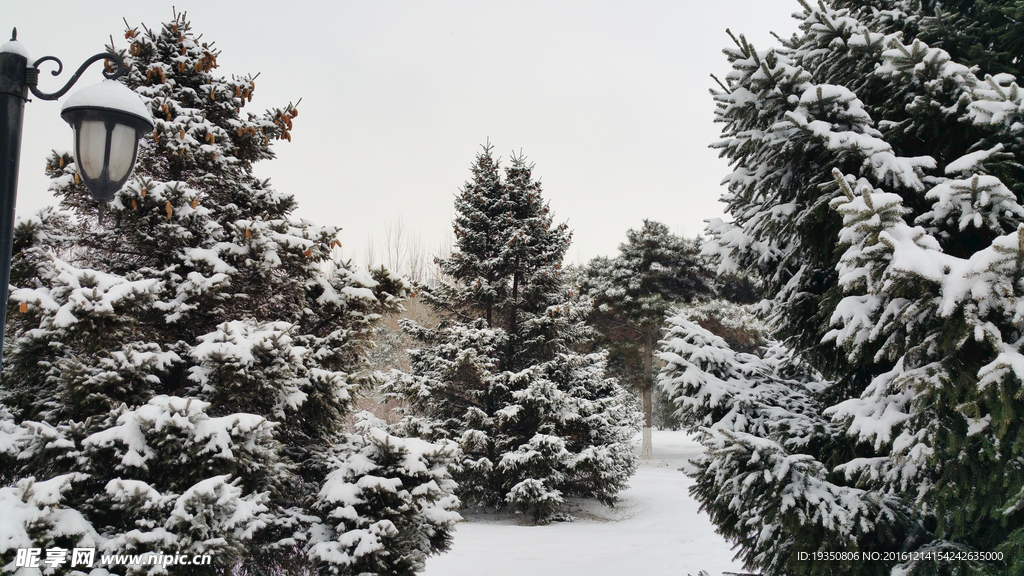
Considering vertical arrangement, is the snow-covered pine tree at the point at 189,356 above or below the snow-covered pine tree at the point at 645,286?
below

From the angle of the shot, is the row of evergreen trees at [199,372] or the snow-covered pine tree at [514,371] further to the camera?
the snow-covered pine tree at [514,371]

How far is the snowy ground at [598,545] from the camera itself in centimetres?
612

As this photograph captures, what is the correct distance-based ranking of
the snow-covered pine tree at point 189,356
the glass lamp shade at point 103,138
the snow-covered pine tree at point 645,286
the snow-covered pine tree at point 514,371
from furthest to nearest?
the snow-covered pine tree at point 645,286
the snow-covered pine tree at point 514,371
the snow-covered pine tree at point 189,356
the glass lamp shade at point 103,138

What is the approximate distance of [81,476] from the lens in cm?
314

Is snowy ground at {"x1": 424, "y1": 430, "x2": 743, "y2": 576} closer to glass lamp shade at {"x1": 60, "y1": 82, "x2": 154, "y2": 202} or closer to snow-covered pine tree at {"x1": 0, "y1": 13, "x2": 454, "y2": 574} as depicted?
snow-covered pine tree at {"x1": 0, "y1": 13, "x2": 454, "y2": 574}

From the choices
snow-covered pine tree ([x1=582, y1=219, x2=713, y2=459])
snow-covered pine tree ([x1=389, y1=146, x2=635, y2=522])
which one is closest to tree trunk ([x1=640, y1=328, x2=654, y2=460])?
snow-covered pine tree ([x1=582, y1=219, x2=713, y2=459])

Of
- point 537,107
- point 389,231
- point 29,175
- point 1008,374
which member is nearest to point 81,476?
point 29,175

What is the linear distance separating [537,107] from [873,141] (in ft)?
39.8

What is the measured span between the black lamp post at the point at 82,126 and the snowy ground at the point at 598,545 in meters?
5.05

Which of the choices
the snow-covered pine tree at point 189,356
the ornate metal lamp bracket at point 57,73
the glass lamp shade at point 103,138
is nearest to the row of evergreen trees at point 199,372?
the snow-covered pine tree at point 189,356

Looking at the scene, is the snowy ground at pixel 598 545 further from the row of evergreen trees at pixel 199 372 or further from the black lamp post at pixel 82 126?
the black lamp post at pixel 82 126

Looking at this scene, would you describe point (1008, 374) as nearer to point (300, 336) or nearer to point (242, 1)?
point (300, 336)

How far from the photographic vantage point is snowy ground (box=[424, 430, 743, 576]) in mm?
6121

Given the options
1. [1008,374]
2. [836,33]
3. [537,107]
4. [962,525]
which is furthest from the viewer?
[537,107]
